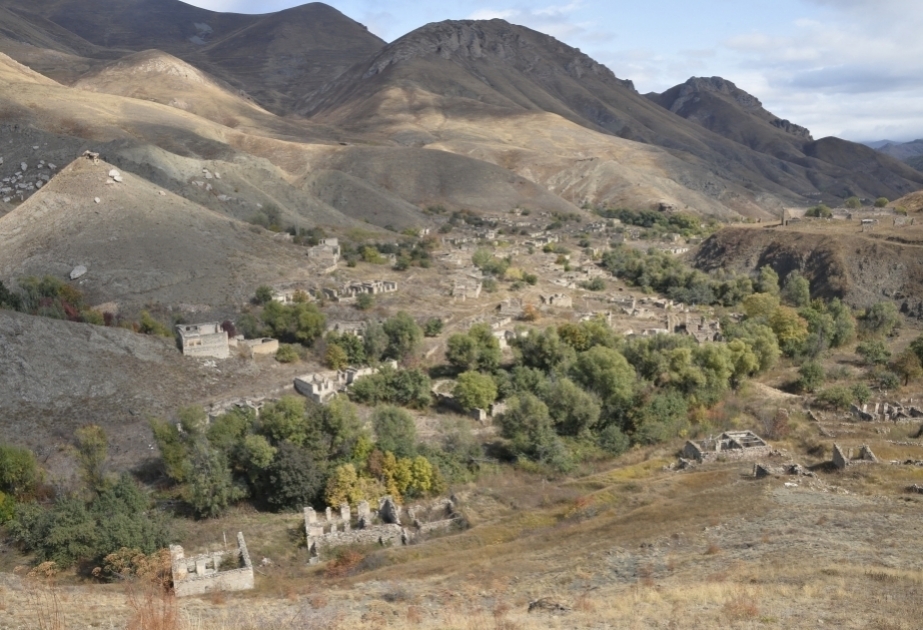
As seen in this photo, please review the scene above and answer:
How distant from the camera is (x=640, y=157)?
135 m

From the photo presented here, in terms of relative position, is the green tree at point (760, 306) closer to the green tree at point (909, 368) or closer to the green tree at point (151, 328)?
the green tree at point (909, 368)

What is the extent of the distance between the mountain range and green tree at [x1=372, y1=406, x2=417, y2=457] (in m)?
29.3

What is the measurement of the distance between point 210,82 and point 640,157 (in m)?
94.0

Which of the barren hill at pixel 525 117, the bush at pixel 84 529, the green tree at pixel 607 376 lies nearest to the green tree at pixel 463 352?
the green tree at pixel 607 376

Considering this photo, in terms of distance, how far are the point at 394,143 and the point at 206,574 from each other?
401 feet

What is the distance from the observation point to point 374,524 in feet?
69.5

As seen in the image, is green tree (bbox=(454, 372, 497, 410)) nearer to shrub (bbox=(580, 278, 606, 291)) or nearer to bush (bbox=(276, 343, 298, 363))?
bush (bbox=(276, 343, 298, 363))

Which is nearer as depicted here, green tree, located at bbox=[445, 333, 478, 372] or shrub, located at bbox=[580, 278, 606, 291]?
green tree, located at bbox=[445, 333, 478, 372]

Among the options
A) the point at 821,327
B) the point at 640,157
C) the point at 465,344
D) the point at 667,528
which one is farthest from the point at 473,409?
the point at 640,157

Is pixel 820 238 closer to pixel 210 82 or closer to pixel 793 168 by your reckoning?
pixel 793 168

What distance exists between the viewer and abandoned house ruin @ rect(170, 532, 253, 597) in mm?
16609

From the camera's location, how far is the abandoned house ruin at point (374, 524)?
20109 millimetres

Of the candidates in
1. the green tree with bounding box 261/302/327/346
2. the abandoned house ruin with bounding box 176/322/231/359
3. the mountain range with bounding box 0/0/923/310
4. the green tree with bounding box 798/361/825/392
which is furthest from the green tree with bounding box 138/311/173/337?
the green tree with bounding box 798/361/825/392

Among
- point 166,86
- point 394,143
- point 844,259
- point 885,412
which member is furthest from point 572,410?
point 166,86
